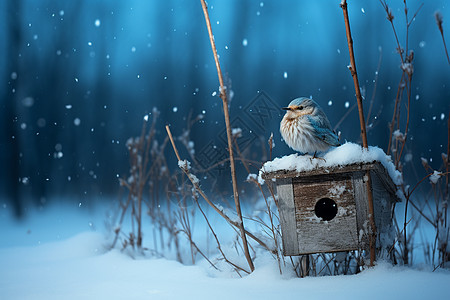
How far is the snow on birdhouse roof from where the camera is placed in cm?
179

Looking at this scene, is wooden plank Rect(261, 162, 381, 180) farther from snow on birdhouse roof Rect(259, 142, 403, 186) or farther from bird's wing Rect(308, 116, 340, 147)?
bird's wing Rect(308, 116, 340, 147)

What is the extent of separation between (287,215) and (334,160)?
1.20 feet

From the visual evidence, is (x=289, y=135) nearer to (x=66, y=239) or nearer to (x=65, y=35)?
(x=66, y=239)

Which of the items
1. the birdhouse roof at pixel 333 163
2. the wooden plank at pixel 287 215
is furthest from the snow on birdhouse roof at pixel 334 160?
the wooden plank at pixel 287 215

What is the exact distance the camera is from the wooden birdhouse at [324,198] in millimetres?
1881

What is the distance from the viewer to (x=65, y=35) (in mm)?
7148

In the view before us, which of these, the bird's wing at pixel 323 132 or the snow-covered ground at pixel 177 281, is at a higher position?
the bird's wing at pixel 323 132

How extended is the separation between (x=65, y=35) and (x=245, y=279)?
6454 mm

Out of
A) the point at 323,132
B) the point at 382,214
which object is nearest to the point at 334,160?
the point at 323,132

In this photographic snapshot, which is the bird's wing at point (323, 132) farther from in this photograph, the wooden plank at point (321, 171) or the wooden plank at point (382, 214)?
the wooden plank at point (382, 214)

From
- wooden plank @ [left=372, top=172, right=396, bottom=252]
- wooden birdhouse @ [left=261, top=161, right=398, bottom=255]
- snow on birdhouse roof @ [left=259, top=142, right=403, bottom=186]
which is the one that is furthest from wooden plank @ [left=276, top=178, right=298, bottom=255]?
wooden plank @ [left=372, top=172, right=396, bottom=252]

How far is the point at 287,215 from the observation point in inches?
78.3

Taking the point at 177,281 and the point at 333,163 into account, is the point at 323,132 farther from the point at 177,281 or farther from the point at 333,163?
the point at 177,281

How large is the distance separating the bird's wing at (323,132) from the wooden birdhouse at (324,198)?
137mm
